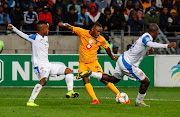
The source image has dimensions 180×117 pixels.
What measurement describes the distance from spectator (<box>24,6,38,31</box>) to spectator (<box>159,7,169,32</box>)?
5954mm

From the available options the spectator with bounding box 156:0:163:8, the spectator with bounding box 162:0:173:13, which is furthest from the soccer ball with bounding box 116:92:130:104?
the spectator with bounding box 156:0:163:8

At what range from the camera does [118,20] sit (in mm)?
22578

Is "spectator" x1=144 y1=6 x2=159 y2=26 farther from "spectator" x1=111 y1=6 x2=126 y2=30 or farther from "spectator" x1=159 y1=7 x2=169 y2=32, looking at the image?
"spectator" x1=111 y1=6 x2=126 y2=30

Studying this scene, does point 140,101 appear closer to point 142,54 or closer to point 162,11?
point 142,54

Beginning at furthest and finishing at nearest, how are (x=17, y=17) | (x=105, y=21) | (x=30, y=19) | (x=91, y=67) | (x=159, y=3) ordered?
(x=159, y=3), (x=105, y=21), (x=30, y=19), (x=17, y=17), (x=91, y=67)

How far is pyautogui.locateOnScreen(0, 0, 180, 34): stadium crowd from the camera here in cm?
2198

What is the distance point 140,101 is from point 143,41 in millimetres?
1472

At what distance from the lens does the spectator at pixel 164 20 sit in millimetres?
23469

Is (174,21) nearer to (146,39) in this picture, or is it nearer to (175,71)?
(175,71)

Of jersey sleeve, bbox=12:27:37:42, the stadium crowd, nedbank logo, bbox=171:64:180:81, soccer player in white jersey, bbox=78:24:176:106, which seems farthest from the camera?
the stadium crowd

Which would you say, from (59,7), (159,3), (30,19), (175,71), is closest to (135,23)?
(159,3)

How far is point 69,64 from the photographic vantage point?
20.1 meters

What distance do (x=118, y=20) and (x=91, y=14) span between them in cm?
126

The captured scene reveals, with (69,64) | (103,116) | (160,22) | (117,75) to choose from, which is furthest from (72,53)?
(103,116)
